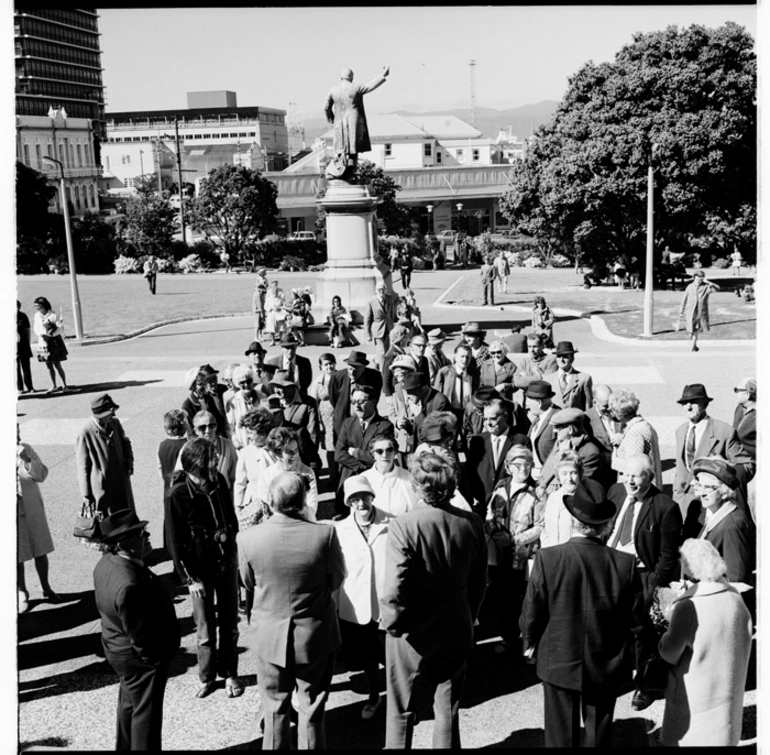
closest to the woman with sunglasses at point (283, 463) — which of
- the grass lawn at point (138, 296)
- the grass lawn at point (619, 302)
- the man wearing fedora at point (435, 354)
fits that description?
the man wearing fedora at point (435, 354)

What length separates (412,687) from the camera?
187 inches

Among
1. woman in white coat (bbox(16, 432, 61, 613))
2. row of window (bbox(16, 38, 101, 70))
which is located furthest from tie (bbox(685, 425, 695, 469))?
row of window (bbox(16, 38, 101, 70))

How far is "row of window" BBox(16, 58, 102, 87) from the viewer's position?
9025cm

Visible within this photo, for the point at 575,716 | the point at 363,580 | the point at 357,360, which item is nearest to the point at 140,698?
the point at 363,580

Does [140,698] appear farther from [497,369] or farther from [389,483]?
[497,369]

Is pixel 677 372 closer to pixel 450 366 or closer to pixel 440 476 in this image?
pixel 450 366

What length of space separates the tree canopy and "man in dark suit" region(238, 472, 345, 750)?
27.5m

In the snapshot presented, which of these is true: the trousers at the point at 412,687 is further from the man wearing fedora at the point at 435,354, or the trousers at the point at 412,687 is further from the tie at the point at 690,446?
the man wearing fedora at the point at 435,354

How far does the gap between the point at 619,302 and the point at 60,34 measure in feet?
293

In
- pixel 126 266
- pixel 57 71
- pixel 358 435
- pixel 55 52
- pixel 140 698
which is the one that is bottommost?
pixel 140 698

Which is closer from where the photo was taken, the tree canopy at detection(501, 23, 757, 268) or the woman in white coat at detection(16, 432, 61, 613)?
the woman in white coat at detection(16, 432, 61, 613)

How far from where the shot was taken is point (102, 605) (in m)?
4.58

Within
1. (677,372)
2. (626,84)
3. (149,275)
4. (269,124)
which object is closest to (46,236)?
(149,275)

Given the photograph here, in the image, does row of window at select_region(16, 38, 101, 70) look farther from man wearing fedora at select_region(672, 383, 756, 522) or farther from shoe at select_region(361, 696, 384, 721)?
shoe at select_region(361, 696, 384, 721)
